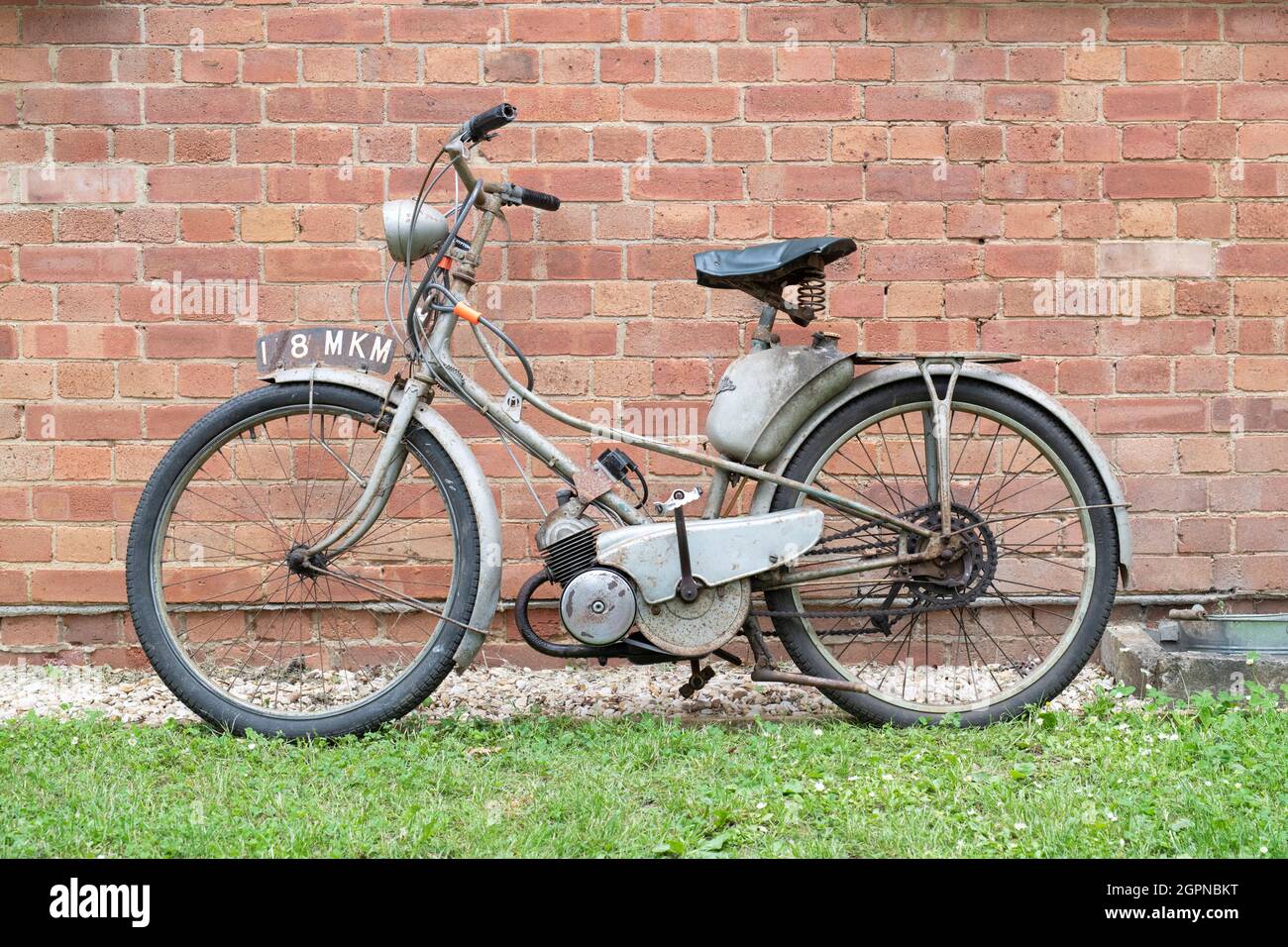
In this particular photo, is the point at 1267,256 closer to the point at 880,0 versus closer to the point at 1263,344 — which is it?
the point at 1263,344

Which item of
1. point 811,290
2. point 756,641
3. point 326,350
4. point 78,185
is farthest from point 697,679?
point 78,185

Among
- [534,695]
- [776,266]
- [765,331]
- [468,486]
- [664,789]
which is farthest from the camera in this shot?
[534,695]

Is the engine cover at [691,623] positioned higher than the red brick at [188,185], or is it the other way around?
the red brick at [188,185]

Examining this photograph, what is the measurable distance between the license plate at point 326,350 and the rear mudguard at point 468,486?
0.14ft

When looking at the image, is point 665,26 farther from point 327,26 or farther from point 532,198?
point 327,26

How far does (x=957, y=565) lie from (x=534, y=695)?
1.40 meters

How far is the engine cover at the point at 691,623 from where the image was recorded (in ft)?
10.2

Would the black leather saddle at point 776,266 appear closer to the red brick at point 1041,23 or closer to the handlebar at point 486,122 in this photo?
the handlebar at point 486,122

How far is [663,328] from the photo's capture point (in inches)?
152

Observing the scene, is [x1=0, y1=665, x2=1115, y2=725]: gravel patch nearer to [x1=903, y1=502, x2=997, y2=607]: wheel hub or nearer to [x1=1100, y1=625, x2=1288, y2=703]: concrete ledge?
[x1=1100, y1=625, x2=1288, y2=703]: concrete ledge

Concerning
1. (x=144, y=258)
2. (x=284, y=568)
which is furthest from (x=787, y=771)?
(x=144, y=258)

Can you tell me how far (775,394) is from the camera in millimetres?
3188

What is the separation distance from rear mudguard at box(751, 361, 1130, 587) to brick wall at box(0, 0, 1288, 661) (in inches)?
25.3

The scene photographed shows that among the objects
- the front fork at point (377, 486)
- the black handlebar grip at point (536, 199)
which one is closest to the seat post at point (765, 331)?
the black handlebar grip at point (536, 199)
